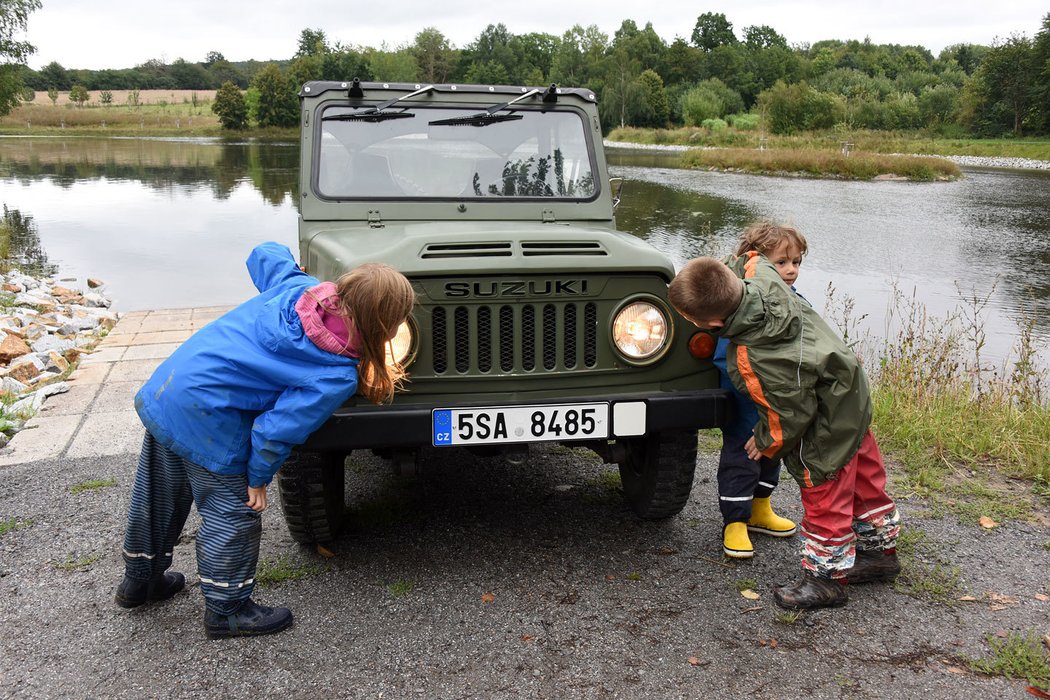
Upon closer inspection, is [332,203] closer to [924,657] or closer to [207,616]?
[207,616]

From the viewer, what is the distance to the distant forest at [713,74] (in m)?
54.9

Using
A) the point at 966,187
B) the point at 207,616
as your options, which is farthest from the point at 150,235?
the point at 966,187

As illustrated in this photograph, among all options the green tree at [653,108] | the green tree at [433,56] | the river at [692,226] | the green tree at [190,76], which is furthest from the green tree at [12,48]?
the green tree at [190,76]

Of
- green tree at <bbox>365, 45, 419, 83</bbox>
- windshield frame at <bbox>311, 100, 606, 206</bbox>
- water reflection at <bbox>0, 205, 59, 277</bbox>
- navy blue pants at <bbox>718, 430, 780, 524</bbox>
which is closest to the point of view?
navy blue pants at <bbox>718, 430, 780, 524</bbox>

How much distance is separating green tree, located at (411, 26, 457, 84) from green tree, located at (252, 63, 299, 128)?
11332mm

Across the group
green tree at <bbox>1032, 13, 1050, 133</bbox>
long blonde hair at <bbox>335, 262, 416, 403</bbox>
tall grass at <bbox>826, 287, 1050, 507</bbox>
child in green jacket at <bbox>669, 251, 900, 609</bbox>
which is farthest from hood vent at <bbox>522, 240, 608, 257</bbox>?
green tree at <bbox>1032, 13, 1050, 133</bbox>

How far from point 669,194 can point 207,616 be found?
23641mm

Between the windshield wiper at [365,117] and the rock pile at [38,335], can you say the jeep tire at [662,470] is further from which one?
the rock pile at [38,335]

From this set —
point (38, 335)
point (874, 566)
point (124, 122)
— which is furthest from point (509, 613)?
point (124, 122)

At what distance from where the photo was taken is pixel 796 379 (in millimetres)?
3018

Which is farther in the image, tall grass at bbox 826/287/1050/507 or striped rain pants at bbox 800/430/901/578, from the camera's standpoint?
tall grass at bbox 826/287/1050/507

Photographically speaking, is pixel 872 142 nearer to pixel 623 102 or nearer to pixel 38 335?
pixel 623 102

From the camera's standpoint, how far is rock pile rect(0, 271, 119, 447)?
240 inches

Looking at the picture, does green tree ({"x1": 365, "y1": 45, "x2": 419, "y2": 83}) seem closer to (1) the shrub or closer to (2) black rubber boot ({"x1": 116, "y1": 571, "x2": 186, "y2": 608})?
(1) the shrub
